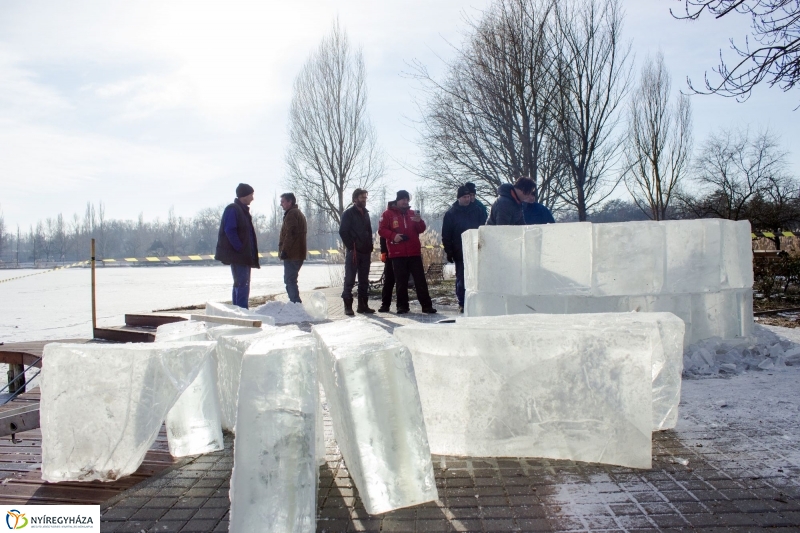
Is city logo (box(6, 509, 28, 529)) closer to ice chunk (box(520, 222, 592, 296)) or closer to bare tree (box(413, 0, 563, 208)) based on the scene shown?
ice chunk (box(520, 222, 592, 296))

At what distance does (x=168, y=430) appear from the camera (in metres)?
2.71

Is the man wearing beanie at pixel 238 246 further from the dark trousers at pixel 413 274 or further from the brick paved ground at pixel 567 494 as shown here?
the brick paved ground at pixel 567 494

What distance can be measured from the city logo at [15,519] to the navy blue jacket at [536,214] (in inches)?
198

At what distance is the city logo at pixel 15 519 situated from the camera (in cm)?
207

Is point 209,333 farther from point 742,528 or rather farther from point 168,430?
point 742,528

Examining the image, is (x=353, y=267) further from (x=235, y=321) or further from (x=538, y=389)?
(x=538, y=389)

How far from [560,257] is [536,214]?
6.03 feet

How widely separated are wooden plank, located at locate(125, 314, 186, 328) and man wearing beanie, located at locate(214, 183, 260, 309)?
74 centimetres

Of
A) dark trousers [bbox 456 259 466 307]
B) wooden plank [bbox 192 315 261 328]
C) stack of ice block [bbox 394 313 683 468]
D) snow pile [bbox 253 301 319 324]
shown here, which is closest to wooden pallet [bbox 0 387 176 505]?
wooden plank [bbox 192 315 261 328]

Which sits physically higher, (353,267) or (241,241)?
(241,241)

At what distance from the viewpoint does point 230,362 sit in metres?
2.86

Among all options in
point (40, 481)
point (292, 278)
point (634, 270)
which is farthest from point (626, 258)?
point (292, 278)

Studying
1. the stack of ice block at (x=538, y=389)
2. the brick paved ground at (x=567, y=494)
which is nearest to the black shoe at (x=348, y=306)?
the brick paved ground at (x=567, y=494)

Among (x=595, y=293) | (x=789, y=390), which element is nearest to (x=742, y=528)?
(x=789, y=390)
